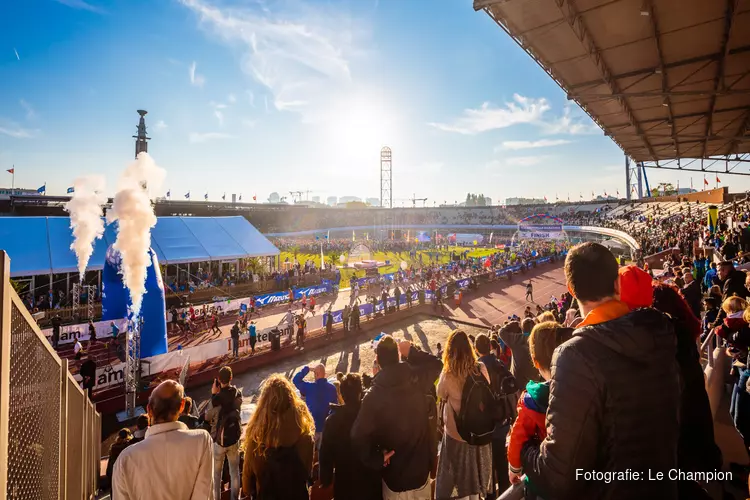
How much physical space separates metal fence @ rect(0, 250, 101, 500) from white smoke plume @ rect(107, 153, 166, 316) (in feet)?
28.3

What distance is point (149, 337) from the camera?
458 inches

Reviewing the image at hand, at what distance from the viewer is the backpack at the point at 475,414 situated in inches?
134

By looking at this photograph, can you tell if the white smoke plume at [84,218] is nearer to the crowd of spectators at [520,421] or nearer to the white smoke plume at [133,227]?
the white smoke plume at [133,227]

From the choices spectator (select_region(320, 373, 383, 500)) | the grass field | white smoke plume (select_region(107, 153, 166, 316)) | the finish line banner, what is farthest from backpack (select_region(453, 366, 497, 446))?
the finish line banner

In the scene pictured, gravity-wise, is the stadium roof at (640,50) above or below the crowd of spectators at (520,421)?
above

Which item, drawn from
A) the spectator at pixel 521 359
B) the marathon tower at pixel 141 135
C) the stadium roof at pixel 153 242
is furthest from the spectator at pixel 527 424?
the marathon tower at pixel 141 135

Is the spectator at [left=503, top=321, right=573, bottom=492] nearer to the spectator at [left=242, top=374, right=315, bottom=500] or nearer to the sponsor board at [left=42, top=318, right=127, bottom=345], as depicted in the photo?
the spectator at [left=242, top=374, right=315, bottom=500]

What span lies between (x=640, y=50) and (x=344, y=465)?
12090 millimetres

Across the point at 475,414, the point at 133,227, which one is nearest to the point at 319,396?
the point at 475,414

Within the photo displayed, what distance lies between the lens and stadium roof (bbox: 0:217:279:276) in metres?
18.8

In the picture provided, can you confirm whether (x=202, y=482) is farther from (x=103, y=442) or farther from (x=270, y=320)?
(x=270, y=320)

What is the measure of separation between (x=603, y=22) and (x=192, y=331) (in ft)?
65.9

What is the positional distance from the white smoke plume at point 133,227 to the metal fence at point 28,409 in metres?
8.64

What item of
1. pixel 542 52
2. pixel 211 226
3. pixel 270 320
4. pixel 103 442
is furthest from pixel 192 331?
pixel 542 52
